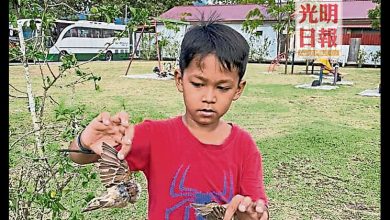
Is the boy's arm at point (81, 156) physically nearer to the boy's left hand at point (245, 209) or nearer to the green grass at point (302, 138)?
the green grass at point (302, 138)

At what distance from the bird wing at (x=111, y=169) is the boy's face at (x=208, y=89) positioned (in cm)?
23

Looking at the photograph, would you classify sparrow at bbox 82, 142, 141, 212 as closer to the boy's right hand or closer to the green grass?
the boy's right hand

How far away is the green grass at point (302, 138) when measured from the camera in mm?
3656

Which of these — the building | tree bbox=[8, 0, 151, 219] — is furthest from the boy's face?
the building

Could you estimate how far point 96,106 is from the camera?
8164 mm

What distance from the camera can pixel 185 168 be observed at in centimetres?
121

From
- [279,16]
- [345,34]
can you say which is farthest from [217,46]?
[345,34]

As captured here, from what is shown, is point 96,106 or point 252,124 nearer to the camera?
point 252,124

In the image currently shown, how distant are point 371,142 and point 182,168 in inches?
198

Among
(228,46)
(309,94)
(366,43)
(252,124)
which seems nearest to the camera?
(228,46)

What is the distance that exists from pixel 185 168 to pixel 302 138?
15.8 ft

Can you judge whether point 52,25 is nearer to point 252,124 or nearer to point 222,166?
point 222,166

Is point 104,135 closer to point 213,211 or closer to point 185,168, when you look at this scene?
point 185,168

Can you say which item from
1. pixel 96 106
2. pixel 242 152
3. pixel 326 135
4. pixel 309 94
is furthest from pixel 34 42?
pixel 309 94
